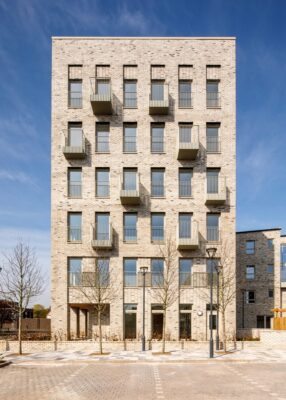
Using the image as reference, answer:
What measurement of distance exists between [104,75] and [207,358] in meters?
23.6

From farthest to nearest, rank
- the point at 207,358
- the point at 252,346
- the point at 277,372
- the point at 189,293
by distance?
1. the point at 189,293
2. the point at 252,346
3. the point at 207,358
4. the point at 277,372

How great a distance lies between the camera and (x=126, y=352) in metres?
26.6

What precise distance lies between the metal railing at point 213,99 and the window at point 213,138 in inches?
67.4

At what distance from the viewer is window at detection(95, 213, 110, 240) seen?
34.0 m

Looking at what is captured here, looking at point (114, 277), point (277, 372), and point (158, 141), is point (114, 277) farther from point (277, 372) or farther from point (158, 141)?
point (277, 372)

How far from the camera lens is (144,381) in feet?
56.2

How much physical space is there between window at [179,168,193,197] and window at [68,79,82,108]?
10.3 meters

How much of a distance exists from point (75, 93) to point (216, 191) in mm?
14390

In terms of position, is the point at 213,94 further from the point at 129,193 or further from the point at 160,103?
the point at 129,193

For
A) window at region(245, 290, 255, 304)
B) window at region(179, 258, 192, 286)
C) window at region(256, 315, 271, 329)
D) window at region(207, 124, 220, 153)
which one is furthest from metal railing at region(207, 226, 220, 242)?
window at region(256, 315, 271, 329)

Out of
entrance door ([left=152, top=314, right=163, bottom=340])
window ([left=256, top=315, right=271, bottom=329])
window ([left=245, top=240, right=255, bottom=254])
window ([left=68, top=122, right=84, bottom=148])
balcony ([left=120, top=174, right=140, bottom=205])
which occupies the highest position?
window ([left=68, top=122, right=84, bottom=148])

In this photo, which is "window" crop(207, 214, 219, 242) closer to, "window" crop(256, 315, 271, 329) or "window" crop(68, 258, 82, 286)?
"window" crop(68, 258, 82, 286)

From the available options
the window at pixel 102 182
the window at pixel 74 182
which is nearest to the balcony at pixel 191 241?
the window at pixel 102 182

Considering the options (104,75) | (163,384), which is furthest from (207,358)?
(104,75)
